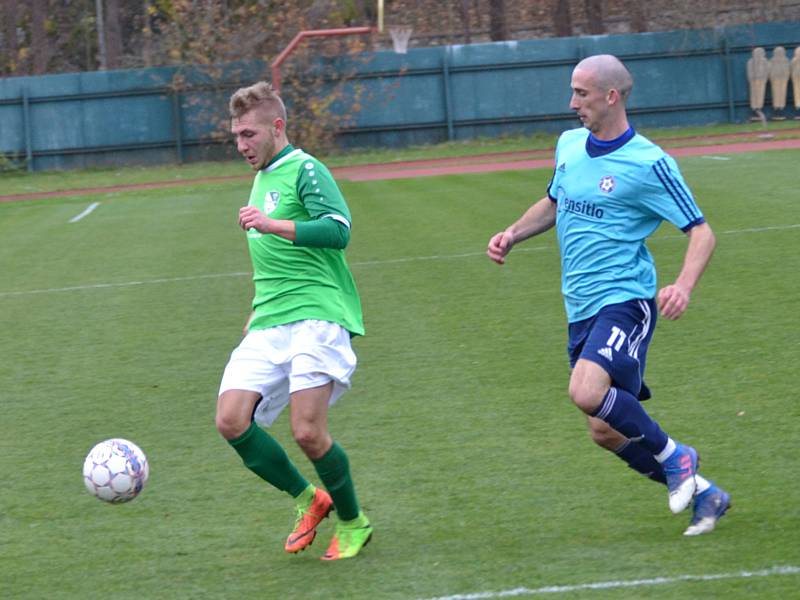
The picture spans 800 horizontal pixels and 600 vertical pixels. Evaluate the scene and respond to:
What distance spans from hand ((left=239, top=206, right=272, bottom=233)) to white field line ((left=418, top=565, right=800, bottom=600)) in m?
1.51

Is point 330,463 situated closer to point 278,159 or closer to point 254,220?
point 254,220

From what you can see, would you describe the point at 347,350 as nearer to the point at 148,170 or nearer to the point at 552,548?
the point at 552,548

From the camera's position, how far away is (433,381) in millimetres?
8148

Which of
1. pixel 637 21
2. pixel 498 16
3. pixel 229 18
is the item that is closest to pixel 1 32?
pixel 229 18

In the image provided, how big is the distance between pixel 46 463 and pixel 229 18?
89.1ft

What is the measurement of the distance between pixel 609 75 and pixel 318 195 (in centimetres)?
124

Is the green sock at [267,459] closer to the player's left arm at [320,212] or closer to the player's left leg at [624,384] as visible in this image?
the player's left arm at [320,212]

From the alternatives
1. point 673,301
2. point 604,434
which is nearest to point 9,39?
point 604,434

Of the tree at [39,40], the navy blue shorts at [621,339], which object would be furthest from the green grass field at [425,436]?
the tree at [39,40]

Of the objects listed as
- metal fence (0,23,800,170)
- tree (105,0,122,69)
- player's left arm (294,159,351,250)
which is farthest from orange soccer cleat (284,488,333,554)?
→ tree (105,0,122,69)

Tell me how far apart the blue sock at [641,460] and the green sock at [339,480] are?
1104 mm

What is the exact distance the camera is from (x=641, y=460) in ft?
17.1

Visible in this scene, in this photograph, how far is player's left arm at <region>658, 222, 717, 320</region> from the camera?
4.70 meters

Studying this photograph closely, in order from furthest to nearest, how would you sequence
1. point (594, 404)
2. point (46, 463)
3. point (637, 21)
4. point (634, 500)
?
point (637, 21)
point (46, 463)
point (634, 500)
point (594, 404)
